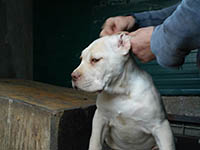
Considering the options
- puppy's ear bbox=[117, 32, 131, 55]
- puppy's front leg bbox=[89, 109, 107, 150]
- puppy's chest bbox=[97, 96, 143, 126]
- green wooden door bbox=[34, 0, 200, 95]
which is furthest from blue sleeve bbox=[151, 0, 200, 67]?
green wooden door bbox=[34, 0, 200, 95]

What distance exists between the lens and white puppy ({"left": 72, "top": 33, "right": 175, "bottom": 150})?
1683 mm

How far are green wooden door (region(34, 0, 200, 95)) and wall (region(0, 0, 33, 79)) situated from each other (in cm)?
13

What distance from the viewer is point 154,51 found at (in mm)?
1529

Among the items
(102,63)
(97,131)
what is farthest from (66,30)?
(102,63)

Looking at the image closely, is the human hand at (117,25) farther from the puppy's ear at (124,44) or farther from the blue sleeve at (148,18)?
the puppy's ear at (124,44)

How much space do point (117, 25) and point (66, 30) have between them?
8.91 feet

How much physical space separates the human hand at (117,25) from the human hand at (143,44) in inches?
12.1

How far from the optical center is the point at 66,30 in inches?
182

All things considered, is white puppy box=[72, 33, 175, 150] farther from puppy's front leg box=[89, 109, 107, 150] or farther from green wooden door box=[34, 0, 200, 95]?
green wooden door box=[34, 0, 200, 95]

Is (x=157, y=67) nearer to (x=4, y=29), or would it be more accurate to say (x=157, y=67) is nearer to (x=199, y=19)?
(x=4, y=29)

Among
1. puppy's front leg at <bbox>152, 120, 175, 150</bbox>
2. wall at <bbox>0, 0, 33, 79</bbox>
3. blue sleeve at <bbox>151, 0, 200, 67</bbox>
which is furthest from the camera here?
wall at <bbox>0, 0, 33, 79</bbox>

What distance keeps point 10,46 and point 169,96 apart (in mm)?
2324

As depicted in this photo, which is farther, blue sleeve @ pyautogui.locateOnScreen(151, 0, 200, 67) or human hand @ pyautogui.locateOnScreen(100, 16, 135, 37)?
human hand @ pyautogui.locateOnScreen(100, 16, 135, 37)

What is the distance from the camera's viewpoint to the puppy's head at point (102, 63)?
5.45 feet
